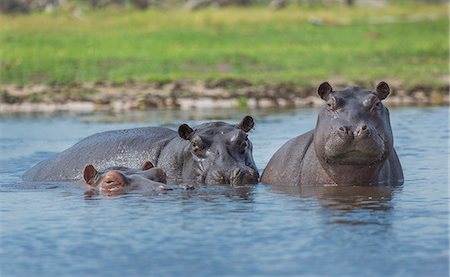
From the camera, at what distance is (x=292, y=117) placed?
18750 millimetres

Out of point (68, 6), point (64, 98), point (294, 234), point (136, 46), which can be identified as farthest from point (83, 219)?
point (68, 6)

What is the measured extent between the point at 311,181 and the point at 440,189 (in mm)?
1175

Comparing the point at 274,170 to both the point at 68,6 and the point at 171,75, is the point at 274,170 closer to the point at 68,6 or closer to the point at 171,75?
the point at 171,75

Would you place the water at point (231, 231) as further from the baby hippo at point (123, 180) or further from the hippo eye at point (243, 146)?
the hippo eye at point (243, 146)

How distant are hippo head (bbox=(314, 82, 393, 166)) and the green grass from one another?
1377cm

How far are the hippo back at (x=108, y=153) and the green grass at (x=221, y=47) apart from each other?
1152cm

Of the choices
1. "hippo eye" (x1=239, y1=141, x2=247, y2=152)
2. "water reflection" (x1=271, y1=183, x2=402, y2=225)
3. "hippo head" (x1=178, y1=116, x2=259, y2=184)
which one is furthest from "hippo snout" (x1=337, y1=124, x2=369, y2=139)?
"hippo eye" (x1=239, y1=141, x2=247, y2=152)

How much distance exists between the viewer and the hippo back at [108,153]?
1136 cm

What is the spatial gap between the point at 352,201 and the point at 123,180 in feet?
6.88

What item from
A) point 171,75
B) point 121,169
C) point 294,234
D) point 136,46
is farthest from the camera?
point 136,46

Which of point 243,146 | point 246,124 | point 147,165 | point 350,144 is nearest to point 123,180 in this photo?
point 147,165

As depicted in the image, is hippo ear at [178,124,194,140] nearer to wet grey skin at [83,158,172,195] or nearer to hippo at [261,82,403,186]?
wet grey skin at [83,158,172,195]

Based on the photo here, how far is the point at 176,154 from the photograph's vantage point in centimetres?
1097

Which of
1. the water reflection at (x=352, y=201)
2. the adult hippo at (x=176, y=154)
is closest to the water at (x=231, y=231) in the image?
the water reflection at (x=352, y=201)
